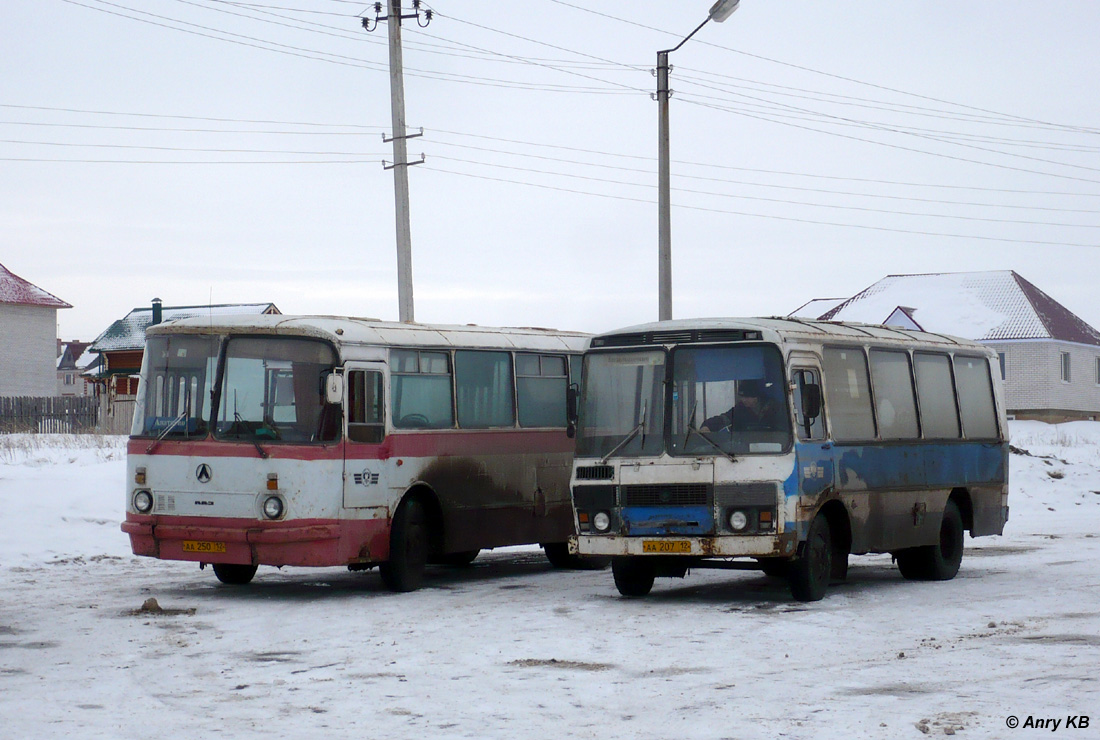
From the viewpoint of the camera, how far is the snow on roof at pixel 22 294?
67.9 m

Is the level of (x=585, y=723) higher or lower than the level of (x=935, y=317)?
lower

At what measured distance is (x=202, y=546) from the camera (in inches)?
589

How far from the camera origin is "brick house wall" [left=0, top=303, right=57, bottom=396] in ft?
223

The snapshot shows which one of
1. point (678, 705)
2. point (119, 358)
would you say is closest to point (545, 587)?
point (678, 705)

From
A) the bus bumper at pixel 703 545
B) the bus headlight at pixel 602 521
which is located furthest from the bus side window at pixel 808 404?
the bus headlight at pixel 602 521

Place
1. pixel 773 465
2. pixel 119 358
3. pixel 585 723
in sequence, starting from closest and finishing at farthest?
pixel 585 723
pixel 773 465
pixel 119 358

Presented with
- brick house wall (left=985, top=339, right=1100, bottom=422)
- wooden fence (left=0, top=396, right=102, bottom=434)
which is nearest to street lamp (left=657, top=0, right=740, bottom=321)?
wooden fence (left=0, top=396, right=102, bottom=434)

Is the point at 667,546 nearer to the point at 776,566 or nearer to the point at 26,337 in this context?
the point at 776,566

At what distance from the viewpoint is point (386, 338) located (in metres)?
16.0

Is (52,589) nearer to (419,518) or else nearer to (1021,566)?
(419,518)

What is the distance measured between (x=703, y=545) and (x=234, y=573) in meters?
5.75

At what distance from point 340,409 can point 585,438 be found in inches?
97.6

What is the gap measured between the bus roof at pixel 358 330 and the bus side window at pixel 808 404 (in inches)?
171

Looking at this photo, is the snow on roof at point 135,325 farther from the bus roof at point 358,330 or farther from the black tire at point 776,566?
the black tire at point 776,566
